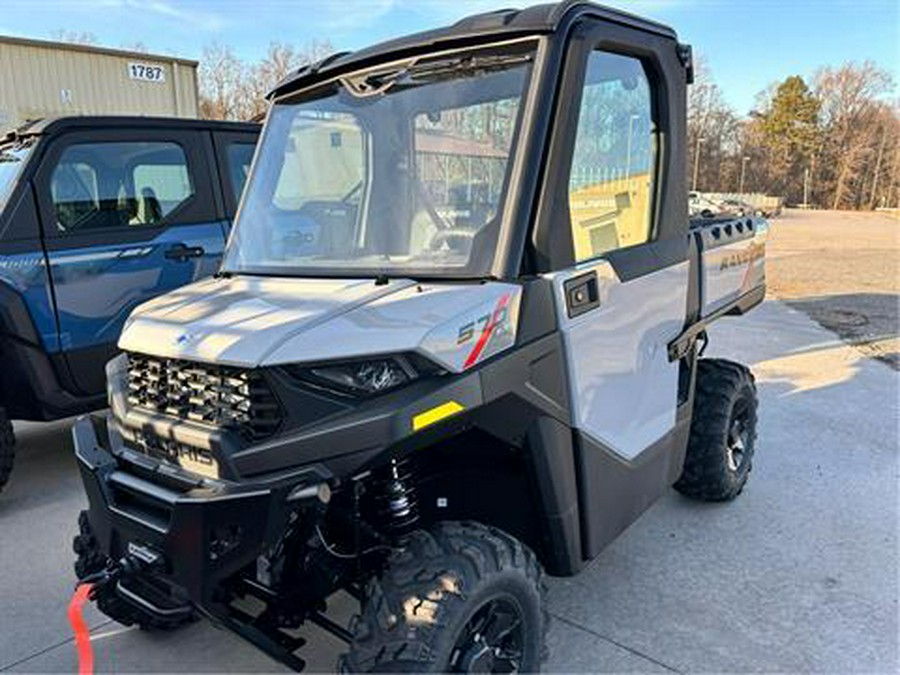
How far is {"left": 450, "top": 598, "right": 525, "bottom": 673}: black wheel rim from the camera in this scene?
87.0 inches

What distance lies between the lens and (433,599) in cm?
210

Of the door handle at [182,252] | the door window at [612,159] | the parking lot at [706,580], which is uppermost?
the door window at [612,159]

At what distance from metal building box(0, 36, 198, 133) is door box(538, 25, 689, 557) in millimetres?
15895

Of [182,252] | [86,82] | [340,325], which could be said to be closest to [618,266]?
[340,325]

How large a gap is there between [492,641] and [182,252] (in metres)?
3.65

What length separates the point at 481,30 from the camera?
2.41 m

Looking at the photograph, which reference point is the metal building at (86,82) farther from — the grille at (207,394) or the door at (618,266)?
the door at (618,266)

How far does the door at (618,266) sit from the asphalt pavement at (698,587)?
0.52 meters

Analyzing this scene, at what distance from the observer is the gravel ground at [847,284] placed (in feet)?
29.7

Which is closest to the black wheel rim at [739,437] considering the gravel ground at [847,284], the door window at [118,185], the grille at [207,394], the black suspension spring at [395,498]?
the black suspension spring at [395,498]

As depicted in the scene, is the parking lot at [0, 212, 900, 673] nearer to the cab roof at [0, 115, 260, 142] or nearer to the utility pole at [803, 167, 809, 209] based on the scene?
the cab roof at [0, 115, 260, 142]

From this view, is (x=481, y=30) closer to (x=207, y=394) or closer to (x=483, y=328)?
(x=483, y=328)

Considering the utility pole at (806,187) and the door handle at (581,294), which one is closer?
the door handle at (581,294)

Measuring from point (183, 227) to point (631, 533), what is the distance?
3536mm
